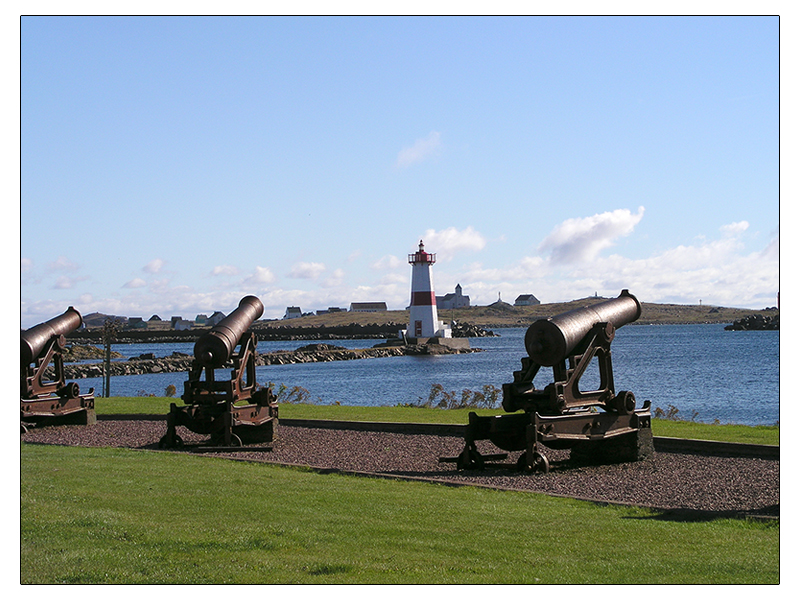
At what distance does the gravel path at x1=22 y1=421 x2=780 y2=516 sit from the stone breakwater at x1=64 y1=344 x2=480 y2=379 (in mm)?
48584

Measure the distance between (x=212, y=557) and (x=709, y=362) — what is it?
62.4 metres

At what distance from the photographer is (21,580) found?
5.43m

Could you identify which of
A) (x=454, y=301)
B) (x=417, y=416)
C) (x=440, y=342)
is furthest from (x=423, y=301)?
(x=454, y=301)

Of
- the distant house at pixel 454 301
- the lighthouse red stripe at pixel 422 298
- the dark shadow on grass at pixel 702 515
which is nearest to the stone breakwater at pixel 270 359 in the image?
the lighthouse red stripe at pixel 422 298

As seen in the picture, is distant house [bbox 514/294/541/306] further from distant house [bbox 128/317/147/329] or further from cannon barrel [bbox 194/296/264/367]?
cannon barrel [bbox 194/296/264/367]

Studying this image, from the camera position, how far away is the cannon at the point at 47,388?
57.4 ft

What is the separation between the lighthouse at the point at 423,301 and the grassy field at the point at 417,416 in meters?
47.0

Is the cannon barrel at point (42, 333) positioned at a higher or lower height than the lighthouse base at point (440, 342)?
higher

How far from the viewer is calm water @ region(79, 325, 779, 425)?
3566cm

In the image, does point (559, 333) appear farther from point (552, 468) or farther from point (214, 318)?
point (214, 318)

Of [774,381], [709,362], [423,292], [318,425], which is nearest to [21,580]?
[318,425]

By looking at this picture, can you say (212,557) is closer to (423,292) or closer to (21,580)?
(21,580)

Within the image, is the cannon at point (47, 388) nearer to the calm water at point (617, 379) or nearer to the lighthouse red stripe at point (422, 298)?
the calm water at point (617, 379)

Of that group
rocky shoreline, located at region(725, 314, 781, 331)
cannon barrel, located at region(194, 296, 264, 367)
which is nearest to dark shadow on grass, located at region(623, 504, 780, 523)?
cannon barrel, located at region(194, 296, 264, 367)
